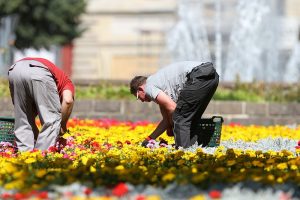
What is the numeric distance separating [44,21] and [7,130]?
21.1m

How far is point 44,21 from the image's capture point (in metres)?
30.2

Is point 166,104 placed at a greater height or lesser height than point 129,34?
greater

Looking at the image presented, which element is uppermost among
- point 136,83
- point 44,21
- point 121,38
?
point 136,83

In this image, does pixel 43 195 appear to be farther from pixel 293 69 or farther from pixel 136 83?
pixel 293 69

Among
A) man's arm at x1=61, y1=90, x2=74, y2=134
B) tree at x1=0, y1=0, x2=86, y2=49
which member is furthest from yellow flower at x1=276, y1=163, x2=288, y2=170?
tree at x1=0, y1=0, x2=86, y2=49

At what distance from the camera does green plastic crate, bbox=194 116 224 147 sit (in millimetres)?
9750

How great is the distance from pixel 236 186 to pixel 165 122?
4.24 metres

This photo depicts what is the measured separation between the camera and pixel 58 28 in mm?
30344

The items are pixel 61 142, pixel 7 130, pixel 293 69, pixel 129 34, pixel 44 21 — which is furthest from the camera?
pixel 129 34

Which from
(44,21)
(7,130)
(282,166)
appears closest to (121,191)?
(282,166)

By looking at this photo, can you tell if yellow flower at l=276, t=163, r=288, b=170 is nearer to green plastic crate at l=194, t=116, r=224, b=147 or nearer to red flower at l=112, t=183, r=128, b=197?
red flower at l=112, t=183, r=128, b=197

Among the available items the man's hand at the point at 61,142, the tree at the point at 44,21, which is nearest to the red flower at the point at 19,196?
the man's hand at the point at 61,142

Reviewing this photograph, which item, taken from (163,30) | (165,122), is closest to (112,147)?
(165,122)

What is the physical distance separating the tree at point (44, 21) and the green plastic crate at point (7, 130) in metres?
19.8
